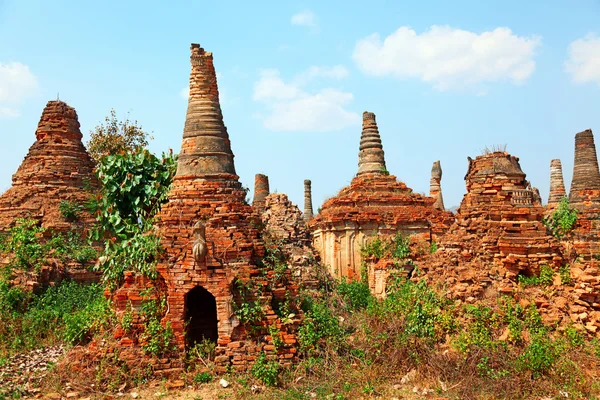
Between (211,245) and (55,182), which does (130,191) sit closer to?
(211,245)

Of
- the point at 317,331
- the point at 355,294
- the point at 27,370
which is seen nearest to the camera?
the point at 27,370

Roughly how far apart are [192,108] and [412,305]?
6034mm

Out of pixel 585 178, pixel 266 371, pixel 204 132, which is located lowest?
pixel 266 371

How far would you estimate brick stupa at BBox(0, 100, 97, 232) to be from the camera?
48.8 feet

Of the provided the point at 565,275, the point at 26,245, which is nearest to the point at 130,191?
the point at 26,245

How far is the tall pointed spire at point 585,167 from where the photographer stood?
1667cm

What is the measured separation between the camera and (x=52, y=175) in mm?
15586

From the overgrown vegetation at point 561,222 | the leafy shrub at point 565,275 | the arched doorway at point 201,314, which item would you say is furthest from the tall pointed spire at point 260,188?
the leafy shrub at point 565,275

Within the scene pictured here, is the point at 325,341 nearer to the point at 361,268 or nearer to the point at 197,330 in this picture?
the point at 197,330

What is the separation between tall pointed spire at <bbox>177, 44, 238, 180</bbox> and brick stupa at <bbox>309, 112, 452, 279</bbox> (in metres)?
6.90

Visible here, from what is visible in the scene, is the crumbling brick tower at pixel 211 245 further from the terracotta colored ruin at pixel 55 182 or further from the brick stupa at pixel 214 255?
the terracotta colored ruin at pixel 55 182

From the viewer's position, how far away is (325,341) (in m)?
9.70

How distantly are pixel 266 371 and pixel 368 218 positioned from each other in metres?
8.65

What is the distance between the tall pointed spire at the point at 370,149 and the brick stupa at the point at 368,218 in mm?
326
